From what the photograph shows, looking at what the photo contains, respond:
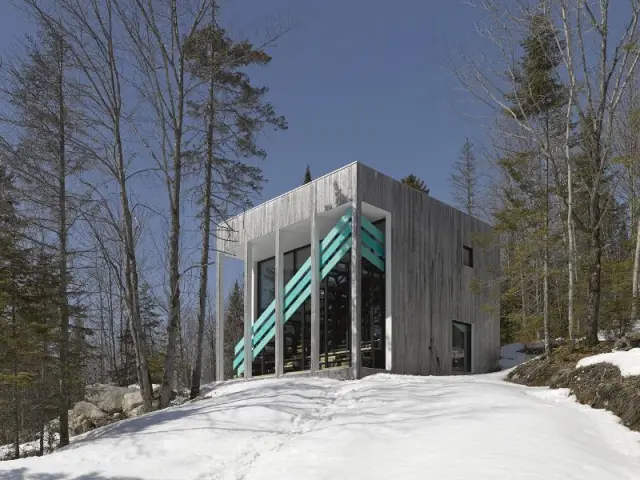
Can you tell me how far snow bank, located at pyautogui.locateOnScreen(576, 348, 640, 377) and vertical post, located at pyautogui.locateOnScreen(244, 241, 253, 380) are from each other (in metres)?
9.48

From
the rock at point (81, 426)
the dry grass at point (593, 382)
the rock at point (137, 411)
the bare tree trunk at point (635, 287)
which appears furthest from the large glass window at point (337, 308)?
the rock at point (81, 426)

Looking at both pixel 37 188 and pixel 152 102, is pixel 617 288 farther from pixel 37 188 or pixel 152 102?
pixel 37 188

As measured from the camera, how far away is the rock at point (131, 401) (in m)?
16.9

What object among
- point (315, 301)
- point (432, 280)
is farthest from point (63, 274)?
point (432, 280)

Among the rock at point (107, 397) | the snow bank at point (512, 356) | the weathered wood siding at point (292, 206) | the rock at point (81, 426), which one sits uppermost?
the weathered wood siding at point (292, 206)

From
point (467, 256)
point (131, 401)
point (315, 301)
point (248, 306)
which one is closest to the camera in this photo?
point (315, 301)

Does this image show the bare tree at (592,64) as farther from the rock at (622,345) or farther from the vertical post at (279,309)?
the vertical post at (279,309)

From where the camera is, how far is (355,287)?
12.7 meters

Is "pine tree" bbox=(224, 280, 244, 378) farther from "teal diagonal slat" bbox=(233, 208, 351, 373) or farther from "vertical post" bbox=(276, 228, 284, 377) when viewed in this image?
"vertical post" bbox=(276, 228, 284, 377)

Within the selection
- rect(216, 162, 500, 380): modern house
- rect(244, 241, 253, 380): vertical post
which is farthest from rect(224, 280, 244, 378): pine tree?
rect(216, 162, 500, 380): modern house

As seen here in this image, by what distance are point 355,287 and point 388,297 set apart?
1.10 meters

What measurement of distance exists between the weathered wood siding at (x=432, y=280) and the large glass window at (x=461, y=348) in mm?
203

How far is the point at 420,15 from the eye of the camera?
1113cm

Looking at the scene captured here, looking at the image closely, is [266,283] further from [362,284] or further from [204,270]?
[362,284]
